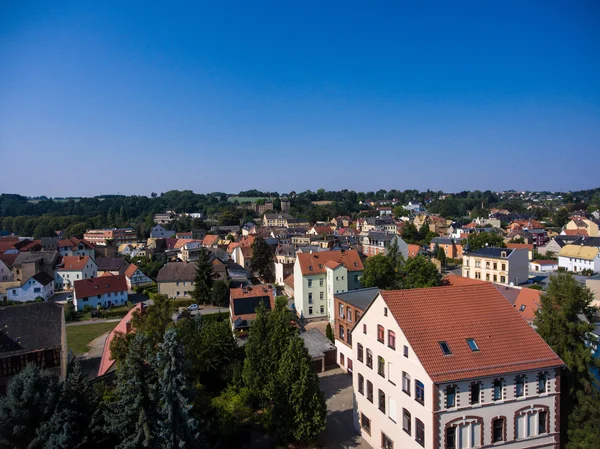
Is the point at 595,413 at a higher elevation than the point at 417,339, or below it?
below

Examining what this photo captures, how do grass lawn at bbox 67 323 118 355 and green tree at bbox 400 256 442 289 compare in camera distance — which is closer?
grass lawn at bbox 67 323 118 355

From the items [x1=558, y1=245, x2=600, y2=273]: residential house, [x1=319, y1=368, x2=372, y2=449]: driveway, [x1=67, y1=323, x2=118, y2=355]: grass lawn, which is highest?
[x1=558, y1=245, x2=600, y2=273]: residential house

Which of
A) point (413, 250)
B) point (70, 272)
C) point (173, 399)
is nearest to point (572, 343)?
point (173, 399)

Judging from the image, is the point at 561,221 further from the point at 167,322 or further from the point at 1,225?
the point at 1,225

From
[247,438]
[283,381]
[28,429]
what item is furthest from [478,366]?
[28,429]

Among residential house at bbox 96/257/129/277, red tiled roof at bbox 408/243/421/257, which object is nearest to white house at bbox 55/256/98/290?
residential house at bbox 96/257/129/277

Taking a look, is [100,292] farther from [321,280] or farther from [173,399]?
[173,399]

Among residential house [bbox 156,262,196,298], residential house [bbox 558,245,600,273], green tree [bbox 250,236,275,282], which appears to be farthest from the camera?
residential house [bbox 558,245,600,273]

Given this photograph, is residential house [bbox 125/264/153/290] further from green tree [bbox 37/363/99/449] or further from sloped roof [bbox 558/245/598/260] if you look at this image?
sloped roof [bbox 558/245/598/260]
